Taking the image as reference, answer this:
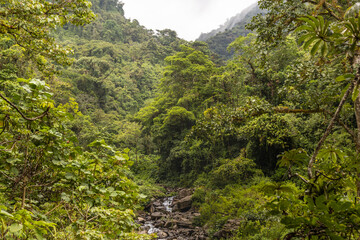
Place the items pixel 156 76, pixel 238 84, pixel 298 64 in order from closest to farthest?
1. pixel 298 64
2. pixel 238 84
3. pixel 156 76

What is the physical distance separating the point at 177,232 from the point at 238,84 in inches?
409

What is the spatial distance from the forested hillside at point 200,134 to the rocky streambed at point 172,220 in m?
0.20

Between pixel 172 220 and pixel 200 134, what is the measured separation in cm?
746

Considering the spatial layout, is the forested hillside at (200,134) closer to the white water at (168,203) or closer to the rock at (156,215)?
the white water at (168,203)

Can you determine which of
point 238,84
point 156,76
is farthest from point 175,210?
point 156,76

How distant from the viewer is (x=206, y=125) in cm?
507

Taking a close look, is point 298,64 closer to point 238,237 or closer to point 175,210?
point 238,237

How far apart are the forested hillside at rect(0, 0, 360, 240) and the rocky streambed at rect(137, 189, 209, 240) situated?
201 mm

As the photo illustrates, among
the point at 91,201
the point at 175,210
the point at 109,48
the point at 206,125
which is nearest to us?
the point at 91,201

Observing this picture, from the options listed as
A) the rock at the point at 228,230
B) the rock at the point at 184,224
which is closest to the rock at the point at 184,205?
the rock at the point at 184,224

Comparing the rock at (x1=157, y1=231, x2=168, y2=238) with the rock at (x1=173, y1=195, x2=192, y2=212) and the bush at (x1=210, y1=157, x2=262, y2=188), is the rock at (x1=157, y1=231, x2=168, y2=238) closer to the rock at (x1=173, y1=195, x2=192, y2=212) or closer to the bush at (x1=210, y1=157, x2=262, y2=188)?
the rock at (x1=173, y1=195, x2=192, y2=212)

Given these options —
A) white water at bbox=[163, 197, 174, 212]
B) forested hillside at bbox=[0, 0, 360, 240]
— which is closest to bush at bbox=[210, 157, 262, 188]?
forested hillside at bbox=[0, 0, 360, 240]

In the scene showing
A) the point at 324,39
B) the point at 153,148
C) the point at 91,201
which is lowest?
the point at 153,148

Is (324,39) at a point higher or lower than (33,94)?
lower
